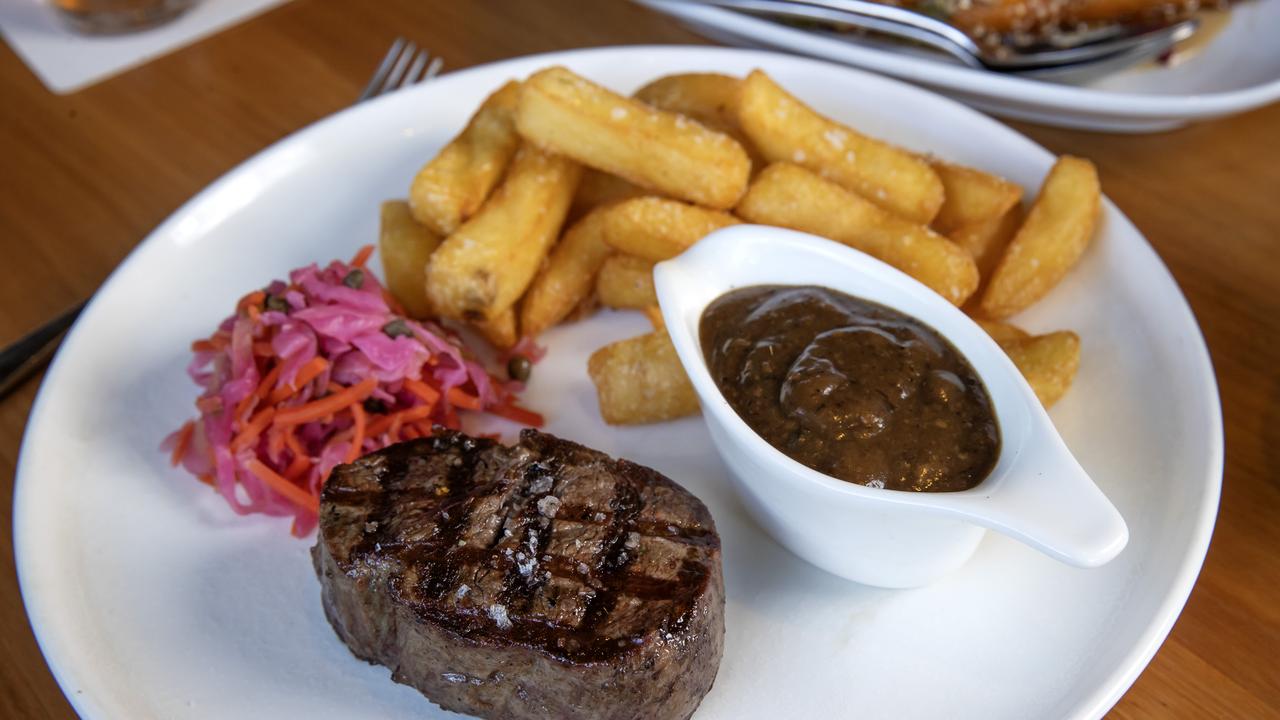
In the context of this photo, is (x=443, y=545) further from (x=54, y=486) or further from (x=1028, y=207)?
(x=1028, y=207)

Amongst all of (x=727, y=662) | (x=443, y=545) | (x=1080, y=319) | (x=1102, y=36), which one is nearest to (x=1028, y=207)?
(x=1080, y=319)

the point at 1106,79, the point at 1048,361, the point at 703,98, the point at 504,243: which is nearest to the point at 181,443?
the point at 504,243

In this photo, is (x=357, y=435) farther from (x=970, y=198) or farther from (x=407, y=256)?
(x=970, y=198)

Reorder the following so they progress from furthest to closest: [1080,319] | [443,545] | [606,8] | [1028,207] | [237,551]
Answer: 1. [606,8]
2. [1028,207]
3. [1080,319]
4. [237,551]
5. [443,545]

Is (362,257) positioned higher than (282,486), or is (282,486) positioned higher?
(362,257)

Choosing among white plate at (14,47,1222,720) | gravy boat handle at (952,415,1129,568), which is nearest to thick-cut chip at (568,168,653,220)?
white plate at (14,47,1222,720)

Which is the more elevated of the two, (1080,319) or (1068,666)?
(1080,319)
